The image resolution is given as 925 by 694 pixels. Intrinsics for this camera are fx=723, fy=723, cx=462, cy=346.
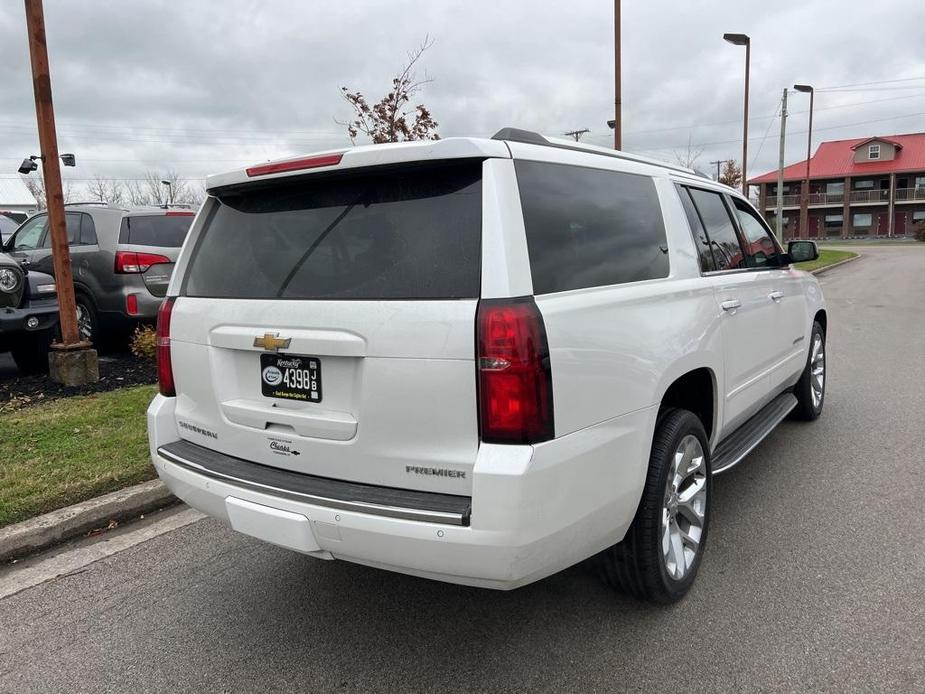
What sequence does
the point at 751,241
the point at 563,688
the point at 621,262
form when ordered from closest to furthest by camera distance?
the point at 563,688 < the point at 621,262 < the point at 751,241

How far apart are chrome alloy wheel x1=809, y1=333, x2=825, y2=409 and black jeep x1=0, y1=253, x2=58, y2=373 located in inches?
273

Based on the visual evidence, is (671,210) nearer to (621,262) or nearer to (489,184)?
(621,262)

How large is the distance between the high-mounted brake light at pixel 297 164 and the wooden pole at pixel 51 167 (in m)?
4.64

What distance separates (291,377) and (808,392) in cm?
445

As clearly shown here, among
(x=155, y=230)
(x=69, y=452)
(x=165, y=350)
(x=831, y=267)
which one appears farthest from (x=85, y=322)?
(x=831, y=267)

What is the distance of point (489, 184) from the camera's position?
2.39m

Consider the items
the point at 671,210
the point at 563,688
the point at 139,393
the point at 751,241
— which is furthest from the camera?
the point at 139,393

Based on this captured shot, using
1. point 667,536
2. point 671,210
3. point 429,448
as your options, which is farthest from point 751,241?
point 429,448

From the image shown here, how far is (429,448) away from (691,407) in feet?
5.38

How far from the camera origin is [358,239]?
2.60 m

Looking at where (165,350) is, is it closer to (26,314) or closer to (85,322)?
(26,314)

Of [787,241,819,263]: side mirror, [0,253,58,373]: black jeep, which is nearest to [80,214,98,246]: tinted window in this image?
[0,253,58,373]: black jeep

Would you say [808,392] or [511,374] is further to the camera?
[808,392]

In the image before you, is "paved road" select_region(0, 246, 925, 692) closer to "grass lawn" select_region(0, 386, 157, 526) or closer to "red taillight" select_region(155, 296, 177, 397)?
"grass lawn" select_region(0, 386, 157, 526)
